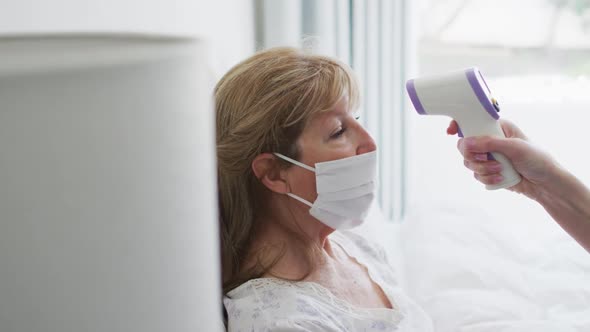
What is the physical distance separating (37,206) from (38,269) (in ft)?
0.11

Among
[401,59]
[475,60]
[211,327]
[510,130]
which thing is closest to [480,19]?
[475,60]

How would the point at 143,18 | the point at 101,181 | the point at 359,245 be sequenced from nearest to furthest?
the point at 101,181 < the point at 143,18 < the point at 359,245

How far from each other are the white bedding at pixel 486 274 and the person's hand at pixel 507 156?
35 centimetres

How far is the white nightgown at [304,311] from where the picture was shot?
102cm

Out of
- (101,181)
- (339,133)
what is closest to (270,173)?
(339,133)

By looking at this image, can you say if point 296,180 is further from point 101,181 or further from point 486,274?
point 101,181

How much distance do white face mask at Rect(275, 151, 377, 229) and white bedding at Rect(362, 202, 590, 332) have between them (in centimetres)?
33

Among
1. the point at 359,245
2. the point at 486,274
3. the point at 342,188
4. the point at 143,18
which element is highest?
the point at 143,18

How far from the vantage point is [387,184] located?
3047 mm

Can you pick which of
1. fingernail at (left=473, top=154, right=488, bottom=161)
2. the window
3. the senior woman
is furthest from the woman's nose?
the window

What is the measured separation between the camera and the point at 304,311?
1052mm

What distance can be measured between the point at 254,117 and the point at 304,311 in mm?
378

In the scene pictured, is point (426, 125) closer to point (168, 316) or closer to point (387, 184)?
point (387, 184)

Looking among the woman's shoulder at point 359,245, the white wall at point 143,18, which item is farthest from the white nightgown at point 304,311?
the white wall at point 143,18
